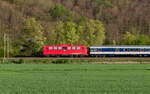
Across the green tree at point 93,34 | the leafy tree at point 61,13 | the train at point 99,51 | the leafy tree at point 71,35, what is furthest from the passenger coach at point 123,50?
the leafy tree at point 61,13

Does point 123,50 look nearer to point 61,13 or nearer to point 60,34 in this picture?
point 60,34

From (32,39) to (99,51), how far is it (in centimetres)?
2043

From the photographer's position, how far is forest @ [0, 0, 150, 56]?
92.0 meters

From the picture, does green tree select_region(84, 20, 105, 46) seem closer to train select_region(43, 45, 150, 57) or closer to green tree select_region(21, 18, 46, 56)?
green tree select_region(21, 18, 46, 56)

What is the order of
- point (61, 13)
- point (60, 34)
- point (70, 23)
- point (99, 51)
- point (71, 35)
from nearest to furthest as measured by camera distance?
point (99, 51)
point (71, 35)
point (60, 34)
point (70, 23)
point (61, 13)

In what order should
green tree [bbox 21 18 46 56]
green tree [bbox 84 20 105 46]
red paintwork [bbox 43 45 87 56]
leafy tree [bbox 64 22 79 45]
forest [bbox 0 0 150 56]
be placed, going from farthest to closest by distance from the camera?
1. green tree [bbox 84 20 105 46]
2. forest [bbox 0 0 150 56]
3. leafy tree [bbox 64 22 79 45]
4. green tree [bbox 21 18 46 56]
5. red paintwork [bbox 43 45 87 56]

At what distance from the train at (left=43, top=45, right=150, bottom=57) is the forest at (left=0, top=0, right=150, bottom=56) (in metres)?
9.76

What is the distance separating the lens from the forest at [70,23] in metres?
92.0

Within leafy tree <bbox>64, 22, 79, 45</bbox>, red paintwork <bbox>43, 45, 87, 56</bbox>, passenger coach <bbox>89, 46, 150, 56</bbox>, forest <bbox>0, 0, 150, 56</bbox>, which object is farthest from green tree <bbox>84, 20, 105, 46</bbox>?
passenger coach <bbox>89, 46, 150, 56</bbox>

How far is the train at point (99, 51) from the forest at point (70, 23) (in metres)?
9.76

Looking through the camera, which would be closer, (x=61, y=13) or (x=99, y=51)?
(x=99, y=51)

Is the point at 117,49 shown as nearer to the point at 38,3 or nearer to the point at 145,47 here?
the point at 145,47

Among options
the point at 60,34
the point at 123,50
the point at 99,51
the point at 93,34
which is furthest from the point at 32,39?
the point at 123,50

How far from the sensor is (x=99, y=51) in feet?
249
